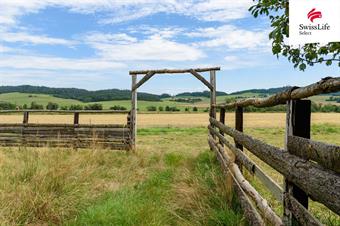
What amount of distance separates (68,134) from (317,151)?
39.8 ft

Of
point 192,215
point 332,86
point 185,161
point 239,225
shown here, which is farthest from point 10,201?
point 185,161

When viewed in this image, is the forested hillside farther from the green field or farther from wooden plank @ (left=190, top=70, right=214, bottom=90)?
wooden plank @ (left=190, top=70, right=214, bottom=90)

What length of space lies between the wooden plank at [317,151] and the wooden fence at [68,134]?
10.3 m

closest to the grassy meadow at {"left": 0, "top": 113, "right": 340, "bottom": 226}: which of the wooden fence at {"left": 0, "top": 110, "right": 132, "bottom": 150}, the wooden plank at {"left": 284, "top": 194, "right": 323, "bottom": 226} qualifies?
the wooden plank at {"left": 284, "top": 194, "right": 323, "bottom": 226}

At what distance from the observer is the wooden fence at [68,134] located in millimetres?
13094

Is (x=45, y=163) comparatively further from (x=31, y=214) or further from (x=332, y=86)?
(x=332, y=86)

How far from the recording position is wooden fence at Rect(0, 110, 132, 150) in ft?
43.0

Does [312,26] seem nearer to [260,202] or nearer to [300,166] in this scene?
[260,202]

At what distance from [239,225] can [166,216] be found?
113 centimetres

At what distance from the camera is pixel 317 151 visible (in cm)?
238

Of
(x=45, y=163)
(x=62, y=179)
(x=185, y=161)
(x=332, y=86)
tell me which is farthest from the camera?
(x=185, y=161)

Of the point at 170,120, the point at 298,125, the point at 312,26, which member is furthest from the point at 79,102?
the point at 298,125

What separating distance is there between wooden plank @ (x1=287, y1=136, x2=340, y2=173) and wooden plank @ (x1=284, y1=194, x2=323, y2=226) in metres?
0.34

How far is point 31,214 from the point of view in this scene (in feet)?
16.3
